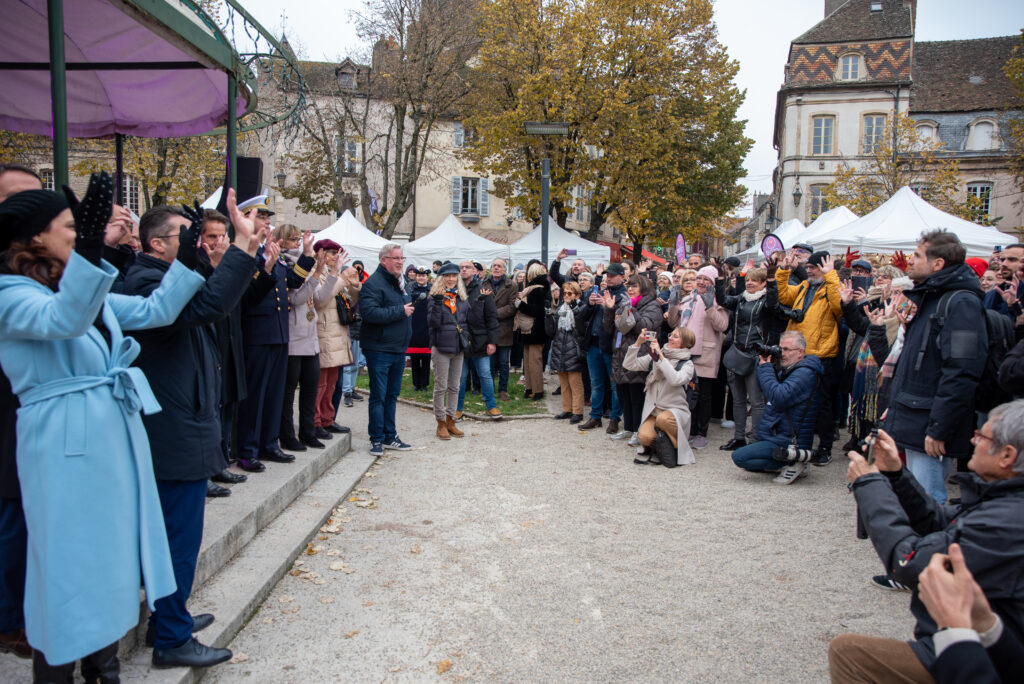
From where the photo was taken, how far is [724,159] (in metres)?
36.3

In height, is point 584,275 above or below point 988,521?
above

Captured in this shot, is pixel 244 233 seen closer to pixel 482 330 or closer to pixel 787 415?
pixel 787 415

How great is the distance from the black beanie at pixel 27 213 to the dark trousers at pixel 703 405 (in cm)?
729

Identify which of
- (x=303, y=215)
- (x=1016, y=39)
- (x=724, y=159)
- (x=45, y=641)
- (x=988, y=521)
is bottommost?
(x=45, y=641)

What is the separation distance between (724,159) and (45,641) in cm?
3785

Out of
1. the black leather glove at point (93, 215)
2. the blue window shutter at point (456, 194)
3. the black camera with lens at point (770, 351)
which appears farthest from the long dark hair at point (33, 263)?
the blue window shutter at point (456, 194)

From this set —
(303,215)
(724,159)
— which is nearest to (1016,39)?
(724,159)

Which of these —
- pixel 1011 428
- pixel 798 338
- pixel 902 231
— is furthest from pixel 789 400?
pixel 902 231

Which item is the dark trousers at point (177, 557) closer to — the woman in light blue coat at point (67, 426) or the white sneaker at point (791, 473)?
the woman in light blue coat at point (67, 426)

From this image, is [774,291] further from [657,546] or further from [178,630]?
[178,630]

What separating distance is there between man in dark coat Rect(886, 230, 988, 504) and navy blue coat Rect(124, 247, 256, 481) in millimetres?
4114

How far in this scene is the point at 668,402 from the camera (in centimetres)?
771

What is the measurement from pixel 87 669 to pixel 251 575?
151cm

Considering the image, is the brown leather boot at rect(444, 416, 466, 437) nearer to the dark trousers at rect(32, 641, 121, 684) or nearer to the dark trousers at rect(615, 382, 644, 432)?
the dark trousers at rect(615, 382, 644, 432)
